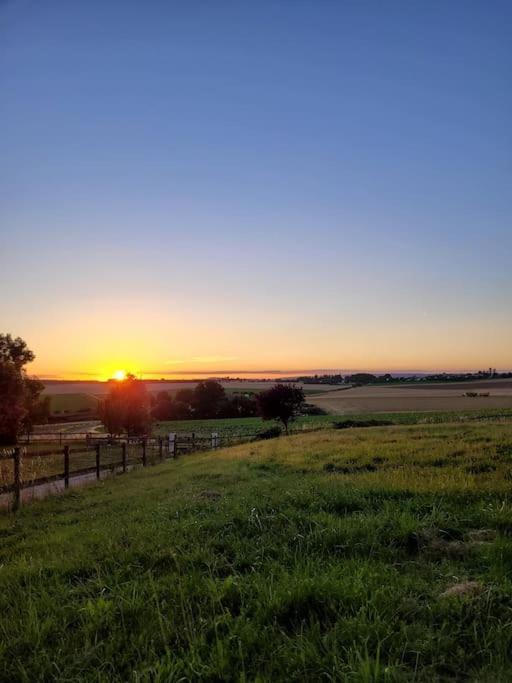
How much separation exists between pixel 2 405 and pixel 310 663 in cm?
3613

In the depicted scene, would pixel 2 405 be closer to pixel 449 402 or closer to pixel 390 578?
pixel 390 578

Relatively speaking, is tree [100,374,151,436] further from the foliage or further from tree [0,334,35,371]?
the foliage

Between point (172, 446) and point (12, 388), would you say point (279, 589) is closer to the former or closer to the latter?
point (172, 446)

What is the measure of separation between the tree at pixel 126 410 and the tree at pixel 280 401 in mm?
15952

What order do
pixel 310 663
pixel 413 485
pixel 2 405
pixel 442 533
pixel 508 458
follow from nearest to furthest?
pixel 310 663 < pixel 442 533 < pixel 413 485 < pixel 508 458 < pixel 2 405

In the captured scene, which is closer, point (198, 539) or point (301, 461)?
point (198, 539)

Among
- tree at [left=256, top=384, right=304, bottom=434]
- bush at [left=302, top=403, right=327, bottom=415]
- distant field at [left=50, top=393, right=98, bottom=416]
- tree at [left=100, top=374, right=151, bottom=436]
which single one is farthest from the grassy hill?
distant field at [left=50, top=393, right=98, bottom=416]

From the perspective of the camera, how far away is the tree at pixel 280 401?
41688 millimetres

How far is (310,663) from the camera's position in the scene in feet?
10.2

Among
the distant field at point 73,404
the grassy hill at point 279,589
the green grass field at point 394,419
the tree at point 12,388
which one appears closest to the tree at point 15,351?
the tree at point 12,388

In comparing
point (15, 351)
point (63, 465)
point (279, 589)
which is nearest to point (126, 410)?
point (15, 351)

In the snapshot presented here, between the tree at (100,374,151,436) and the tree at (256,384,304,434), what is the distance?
1595cm

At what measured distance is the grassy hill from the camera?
3.18 meters

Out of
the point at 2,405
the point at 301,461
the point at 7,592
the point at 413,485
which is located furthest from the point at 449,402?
the point at 7,592
